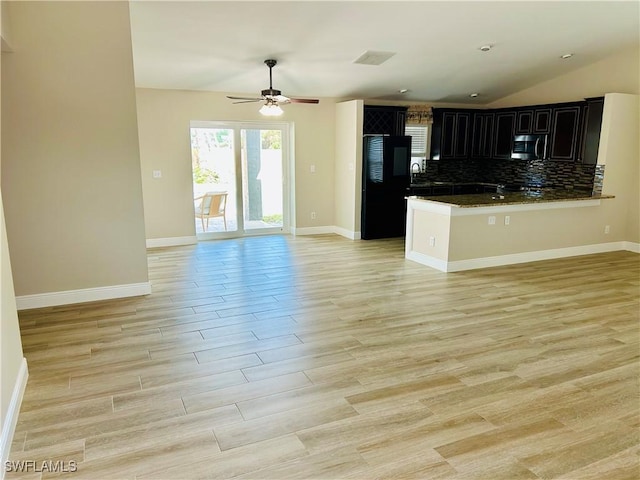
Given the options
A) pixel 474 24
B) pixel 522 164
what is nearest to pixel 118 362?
pixel 474 24

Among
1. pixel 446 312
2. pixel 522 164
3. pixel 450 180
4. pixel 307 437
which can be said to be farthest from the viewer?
pixel 450 180

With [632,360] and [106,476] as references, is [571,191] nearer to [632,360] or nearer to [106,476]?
[632,360]

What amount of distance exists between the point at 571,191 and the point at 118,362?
671 cm

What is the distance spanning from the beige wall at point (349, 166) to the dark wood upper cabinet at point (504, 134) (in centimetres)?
257

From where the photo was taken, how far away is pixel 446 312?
4.00 m

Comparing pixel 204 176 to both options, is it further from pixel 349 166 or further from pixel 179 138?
pixel 349 166

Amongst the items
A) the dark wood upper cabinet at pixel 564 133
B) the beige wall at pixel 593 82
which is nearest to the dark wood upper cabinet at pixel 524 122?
the dark wood upper cabinet at pixel 564 133

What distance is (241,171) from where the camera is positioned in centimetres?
737

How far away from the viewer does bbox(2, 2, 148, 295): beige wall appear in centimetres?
378

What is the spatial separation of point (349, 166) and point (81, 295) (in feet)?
15.0

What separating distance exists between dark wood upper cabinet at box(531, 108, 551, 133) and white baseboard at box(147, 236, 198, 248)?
5.86 m

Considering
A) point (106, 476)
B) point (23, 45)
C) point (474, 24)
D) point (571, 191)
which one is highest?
point (474, 24)

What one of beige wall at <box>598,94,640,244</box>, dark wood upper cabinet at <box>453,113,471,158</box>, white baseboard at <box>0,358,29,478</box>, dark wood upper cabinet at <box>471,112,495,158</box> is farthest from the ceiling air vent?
white baseboard at <box>0,358,29,478</box>

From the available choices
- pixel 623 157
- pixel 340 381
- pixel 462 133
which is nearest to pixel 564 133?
pixel 623 157
